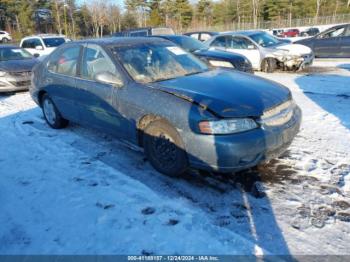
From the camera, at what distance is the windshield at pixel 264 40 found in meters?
11.8

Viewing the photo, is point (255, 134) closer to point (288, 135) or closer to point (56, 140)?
point (288, 135)

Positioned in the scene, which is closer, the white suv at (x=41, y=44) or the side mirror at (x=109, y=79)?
the side mirror at (x=109, y=79)

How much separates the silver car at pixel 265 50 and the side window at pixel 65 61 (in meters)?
7.51

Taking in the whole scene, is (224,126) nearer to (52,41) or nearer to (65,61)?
(65,61)

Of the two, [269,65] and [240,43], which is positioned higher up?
[240,43]

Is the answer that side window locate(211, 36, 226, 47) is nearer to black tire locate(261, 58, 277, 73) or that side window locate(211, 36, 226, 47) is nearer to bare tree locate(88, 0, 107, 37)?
black tire locate(261, 58, 277, 73)

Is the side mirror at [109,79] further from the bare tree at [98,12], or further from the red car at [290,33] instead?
the bare tree at [98,12]

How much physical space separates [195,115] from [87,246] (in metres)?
1.64

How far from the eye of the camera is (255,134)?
3.40 m

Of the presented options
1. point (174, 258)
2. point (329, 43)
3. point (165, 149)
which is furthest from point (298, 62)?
point (174, 258)

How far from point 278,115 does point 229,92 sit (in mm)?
614

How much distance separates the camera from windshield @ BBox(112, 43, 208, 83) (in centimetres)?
429

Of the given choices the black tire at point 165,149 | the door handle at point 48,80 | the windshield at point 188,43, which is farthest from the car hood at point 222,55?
the black tire at point 165,149

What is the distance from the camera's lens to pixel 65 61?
17.7 ft
